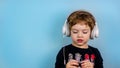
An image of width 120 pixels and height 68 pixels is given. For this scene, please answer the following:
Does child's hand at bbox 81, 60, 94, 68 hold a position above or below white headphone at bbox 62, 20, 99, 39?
below

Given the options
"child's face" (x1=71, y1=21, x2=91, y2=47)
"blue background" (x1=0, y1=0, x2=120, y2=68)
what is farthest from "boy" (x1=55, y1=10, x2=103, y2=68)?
"blue background" (x1=0, y1=0, x2=120, y2=68)

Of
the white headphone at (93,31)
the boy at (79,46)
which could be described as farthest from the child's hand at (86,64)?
the white headphone at (93,31)

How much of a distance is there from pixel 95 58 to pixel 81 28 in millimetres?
179

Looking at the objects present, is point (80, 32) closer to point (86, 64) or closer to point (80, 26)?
point (80, 26)

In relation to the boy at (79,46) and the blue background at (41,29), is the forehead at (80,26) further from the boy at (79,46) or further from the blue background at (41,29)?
the blue background at (41,29)

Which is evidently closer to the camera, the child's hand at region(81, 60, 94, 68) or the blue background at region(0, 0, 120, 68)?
the child's hand at region(81, 60, 94, 68)

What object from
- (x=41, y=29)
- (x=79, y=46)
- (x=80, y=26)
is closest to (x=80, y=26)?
(x=80, y=26)

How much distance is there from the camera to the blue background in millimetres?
1495

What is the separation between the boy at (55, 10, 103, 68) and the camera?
1.29 m

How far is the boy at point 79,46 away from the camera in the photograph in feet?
4.23

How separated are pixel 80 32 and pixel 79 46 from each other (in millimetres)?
86

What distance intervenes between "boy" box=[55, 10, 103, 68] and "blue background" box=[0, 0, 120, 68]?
170 mm

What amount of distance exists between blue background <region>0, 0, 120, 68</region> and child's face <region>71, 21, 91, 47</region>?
0.21 m

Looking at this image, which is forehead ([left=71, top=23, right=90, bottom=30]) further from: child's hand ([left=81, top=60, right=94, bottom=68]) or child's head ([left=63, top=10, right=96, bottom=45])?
child's hand ([left=81, top=60, right=94, bottom=68])
